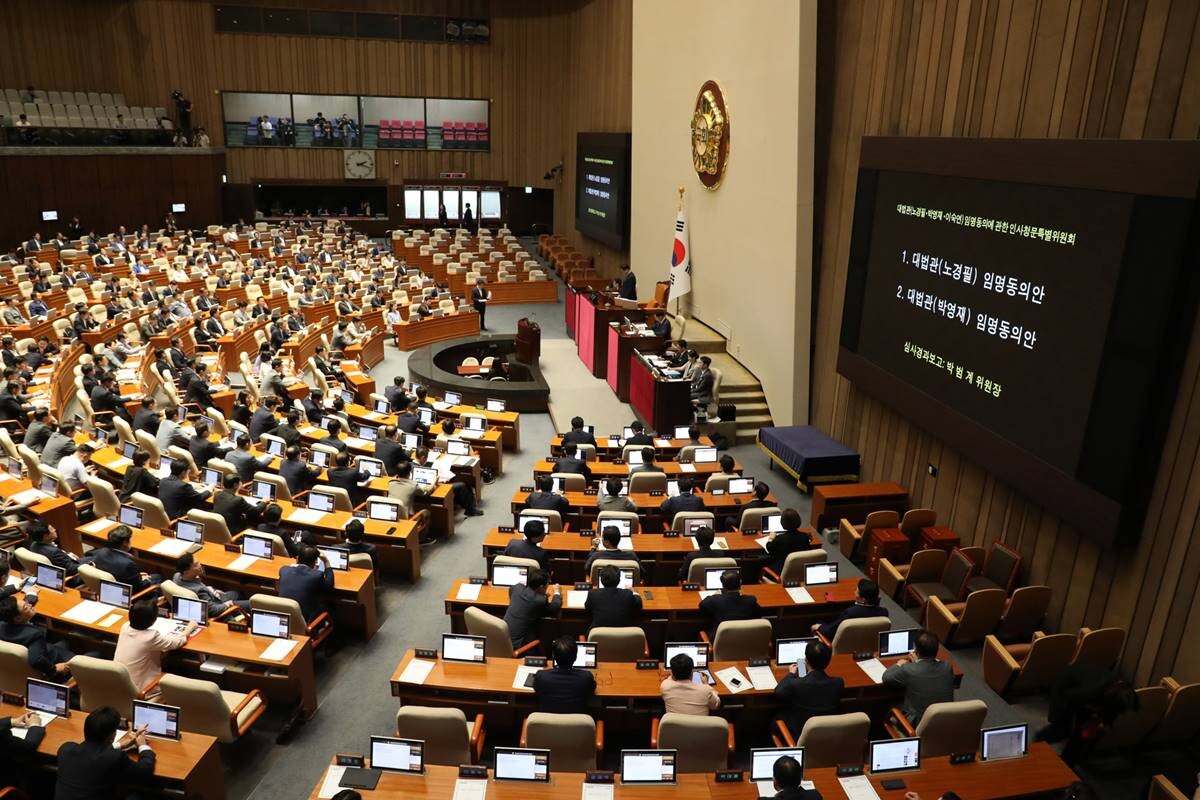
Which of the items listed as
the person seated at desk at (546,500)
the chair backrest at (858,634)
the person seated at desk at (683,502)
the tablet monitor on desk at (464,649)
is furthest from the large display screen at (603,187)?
the tablet monitor on desk at (464,649)

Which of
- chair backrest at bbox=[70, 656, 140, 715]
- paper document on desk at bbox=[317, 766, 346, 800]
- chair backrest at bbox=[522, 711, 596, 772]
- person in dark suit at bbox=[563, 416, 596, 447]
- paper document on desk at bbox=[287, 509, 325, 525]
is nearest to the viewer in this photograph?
paper document on desk at bbox=[317, 766, 346, 800]

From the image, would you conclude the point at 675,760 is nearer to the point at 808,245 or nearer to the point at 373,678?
the point at 373,678

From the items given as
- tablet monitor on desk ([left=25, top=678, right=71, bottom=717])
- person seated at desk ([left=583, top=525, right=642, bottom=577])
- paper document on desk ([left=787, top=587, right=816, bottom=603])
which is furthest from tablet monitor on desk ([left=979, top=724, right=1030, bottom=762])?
tablet monitor on desk ([left=25, top=678, right=71, bottom=717])

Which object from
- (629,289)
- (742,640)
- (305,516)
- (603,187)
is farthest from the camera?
(603,187)

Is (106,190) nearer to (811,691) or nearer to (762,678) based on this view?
(762,678)

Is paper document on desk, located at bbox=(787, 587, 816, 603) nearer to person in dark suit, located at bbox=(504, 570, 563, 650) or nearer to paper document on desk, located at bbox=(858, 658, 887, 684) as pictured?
paper document on desk, located at bbox=(858, 658, 887, 684)

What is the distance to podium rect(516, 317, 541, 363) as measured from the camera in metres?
16.6

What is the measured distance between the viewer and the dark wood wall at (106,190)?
22938 mm

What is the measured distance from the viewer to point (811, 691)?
5.71 meters

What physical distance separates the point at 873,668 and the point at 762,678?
848 millimetres

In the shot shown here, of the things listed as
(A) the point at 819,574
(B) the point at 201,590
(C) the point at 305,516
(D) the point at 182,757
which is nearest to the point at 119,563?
(B) the point at 201,590

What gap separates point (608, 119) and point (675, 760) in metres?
22.3

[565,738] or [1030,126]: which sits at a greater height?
[1030,126]

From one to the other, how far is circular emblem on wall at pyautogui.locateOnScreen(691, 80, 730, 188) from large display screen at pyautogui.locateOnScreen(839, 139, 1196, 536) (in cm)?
481
